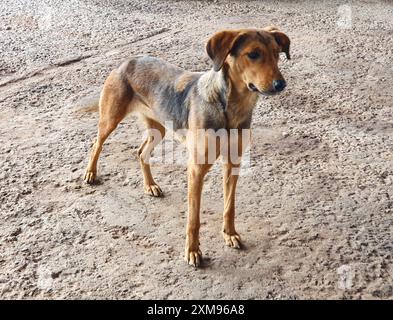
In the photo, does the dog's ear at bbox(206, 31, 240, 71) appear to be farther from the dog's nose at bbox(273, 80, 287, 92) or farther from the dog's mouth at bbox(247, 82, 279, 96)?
the dog's nose at bbox(273, 80, 287, 92)

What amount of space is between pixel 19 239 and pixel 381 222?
2.83 meters

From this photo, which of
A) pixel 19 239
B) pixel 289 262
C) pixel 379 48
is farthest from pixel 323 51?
pixel 19 239

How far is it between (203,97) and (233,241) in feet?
3.67

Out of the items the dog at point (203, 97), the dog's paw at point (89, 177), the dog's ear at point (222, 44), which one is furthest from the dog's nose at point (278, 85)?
the dog's paw at point (89, 177)

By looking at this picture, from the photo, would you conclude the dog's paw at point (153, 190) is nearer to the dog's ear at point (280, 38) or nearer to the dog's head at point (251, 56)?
the dog's head at point (251, 56)

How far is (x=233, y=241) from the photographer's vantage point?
3953 millimetres

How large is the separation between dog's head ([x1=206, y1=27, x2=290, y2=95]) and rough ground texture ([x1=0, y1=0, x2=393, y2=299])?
4.42 ft

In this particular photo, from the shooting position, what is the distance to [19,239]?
396 centimetres

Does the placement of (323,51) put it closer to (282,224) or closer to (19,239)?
(282,224)

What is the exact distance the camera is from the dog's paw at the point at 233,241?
394 cm

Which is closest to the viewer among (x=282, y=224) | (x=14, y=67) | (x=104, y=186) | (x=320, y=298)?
(x=320, y=298)

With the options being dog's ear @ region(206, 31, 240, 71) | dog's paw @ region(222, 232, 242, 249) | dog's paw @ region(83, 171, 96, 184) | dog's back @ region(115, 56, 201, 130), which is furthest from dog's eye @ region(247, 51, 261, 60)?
dog's paw @ region(83, 171, 96, 184)

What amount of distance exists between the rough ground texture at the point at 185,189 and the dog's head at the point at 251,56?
135 cm

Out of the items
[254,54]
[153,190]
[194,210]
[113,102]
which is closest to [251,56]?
[254,54]
